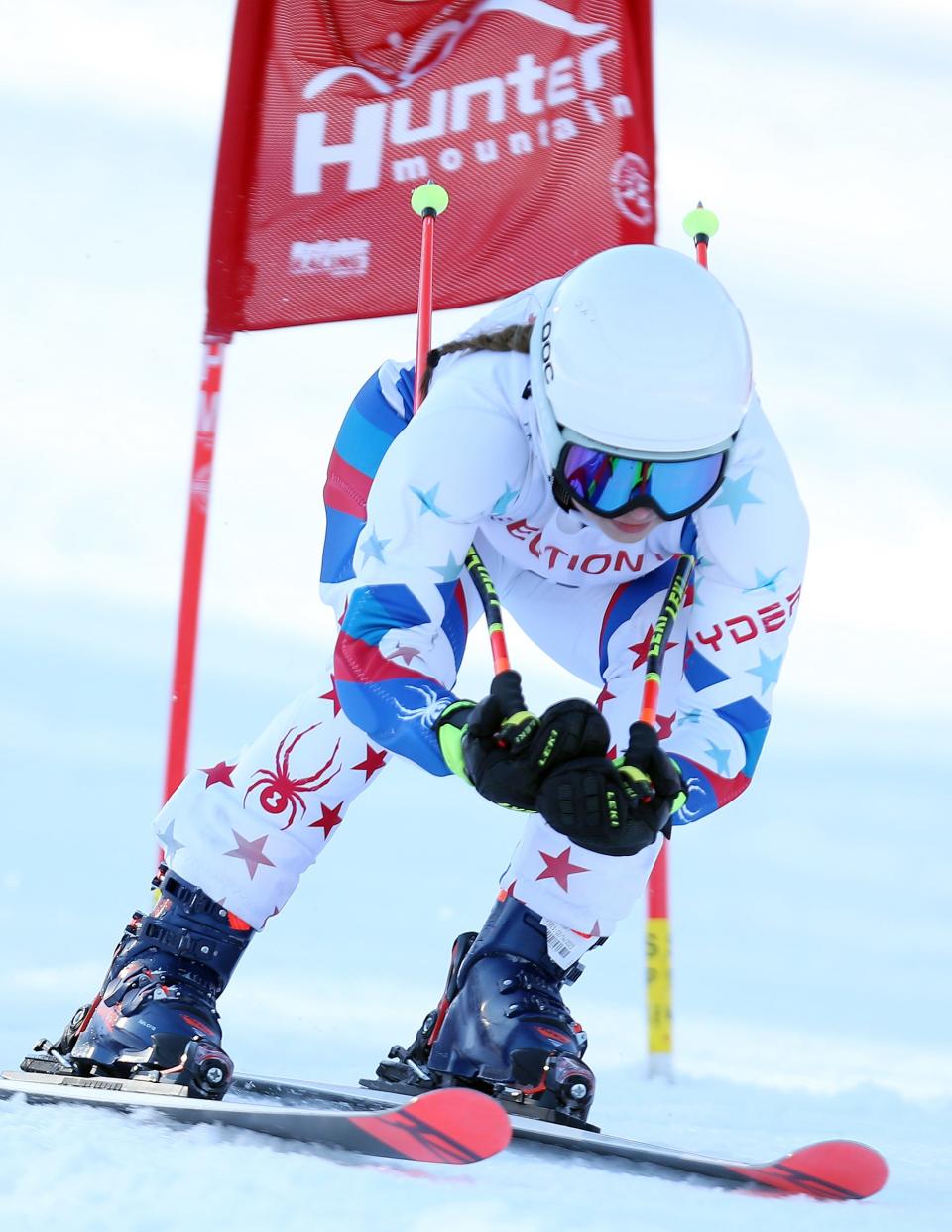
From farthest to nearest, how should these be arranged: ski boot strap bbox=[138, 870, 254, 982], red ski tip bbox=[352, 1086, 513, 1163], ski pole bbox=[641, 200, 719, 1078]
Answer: ski pole bbox=[641, 200, 719, 1078] < ski boot strap bbox=[138, 870, 254, 982] < red ski tip bbox=[352, 1086, 513, 1163]

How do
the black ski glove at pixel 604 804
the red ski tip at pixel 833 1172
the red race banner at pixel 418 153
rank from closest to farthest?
1. the black ski glove at pixel 604 804
2. the red ski tip at pixel 833 1172
3. the red race banner at pixel 418 153

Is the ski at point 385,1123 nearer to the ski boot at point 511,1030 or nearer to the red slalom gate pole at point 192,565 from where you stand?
the ski boot at point 511,1030

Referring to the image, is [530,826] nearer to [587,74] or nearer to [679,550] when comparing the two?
[679,550]

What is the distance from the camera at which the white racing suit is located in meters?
2.97

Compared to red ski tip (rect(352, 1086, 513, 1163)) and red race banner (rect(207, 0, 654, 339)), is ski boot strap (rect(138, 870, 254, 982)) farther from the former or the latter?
red race banner (rect(207, 0, 654, 339))

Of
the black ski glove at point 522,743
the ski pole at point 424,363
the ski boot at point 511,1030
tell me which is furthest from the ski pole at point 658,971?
the black ski glove at point 522,743

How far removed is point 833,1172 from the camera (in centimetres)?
255

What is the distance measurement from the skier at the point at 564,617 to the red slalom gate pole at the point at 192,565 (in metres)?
2.20

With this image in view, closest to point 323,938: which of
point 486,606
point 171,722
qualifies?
point 171,722

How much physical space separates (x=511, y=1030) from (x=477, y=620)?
2.83 feet

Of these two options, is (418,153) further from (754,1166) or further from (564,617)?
(754,1166)

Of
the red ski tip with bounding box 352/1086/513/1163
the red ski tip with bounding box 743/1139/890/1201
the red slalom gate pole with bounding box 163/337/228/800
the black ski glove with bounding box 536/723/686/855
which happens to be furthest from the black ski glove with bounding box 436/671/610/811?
the red slalom gate pole with bounding box 163/337/228/800

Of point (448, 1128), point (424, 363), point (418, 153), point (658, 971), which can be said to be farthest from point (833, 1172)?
point (418, 153)

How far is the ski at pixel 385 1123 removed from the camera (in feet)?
7.53
